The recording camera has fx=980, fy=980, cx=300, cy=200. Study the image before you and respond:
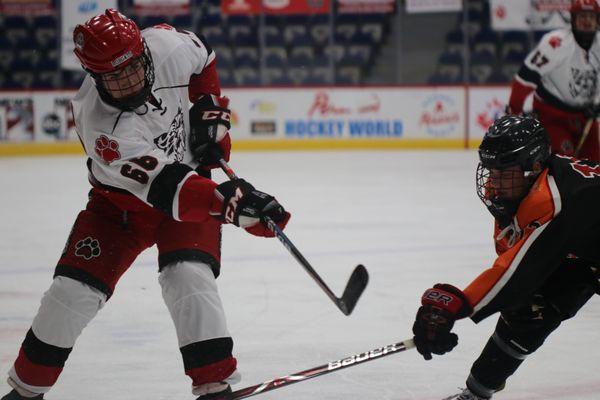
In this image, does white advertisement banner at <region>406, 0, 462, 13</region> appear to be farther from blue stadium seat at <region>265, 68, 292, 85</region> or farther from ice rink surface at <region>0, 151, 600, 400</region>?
ice rink surface at <region>0, 151, 600, 400</region>

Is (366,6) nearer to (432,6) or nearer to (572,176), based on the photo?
(432,6)

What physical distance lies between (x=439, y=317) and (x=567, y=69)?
3374mm

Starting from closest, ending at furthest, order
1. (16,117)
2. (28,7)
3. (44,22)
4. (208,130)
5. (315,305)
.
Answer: (208,130) → (315,305) → (16,117) → (28,7) → (44,22)

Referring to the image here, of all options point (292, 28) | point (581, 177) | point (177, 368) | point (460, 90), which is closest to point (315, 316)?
point (177, 368)

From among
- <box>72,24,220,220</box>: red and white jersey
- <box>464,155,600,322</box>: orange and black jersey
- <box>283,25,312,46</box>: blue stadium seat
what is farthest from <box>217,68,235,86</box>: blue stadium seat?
<box>464,155,600,322</box>: orange and black jersey

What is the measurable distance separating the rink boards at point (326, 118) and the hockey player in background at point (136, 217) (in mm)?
8647

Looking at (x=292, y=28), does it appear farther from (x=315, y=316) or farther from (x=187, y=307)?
(x=187, y=307)

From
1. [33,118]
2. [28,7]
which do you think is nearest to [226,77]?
[33,118]

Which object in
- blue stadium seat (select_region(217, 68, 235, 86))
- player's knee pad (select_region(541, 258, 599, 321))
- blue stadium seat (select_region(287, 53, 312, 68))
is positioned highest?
player's knee pad (select_region(541, 258, 599, 321))

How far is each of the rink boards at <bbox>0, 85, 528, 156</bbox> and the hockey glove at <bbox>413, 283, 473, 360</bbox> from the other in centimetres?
906

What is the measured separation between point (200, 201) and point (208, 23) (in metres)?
10.4

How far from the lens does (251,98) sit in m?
11.3

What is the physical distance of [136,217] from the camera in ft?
8.12

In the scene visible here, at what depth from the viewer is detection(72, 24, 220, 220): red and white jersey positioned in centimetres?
229
